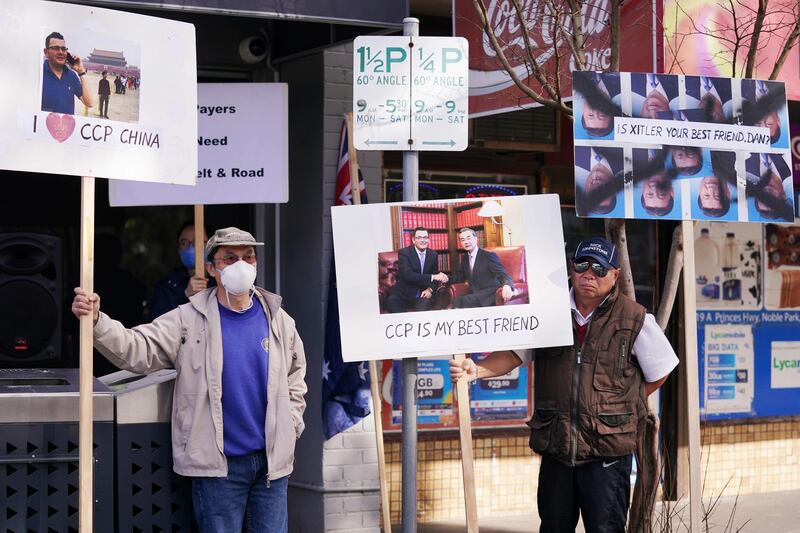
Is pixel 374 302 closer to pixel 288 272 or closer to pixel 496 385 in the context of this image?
pixel 288 272

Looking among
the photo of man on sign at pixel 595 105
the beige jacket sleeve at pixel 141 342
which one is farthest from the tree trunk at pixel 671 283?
the beige jacket sleeve at pixel 141 342

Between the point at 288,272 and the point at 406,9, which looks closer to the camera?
the point at 406,9

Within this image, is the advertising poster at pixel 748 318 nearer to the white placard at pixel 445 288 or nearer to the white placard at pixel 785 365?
the white placard at pixel 785 365

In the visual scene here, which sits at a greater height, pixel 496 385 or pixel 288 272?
pixel 288 272

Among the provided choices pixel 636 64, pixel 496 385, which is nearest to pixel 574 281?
pixel 636 64

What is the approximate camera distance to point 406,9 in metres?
6.88

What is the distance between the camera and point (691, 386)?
5.64 m

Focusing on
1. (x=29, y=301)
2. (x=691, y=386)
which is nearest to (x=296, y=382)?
(x=691, y=386)

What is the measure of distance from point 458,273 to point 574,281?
593mm

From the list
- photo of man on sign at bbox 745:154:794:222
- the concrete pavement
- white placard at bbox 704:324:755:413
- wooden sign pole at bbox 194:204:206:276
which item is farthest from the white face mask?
white placard at bbox 704:324:755:413

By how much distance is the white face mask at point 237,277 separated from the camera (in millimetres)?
5145

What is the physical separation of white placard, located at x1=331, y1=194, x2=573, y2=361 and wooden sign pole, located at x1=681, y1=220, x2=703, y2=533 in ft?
1.91

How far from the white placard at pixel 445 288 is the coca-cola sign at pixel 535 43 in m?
1.09

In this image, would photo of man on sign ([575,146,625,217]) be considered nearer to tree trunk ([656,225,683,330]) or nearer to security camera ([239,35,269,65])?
tree trunk ([656,225,683,330])
